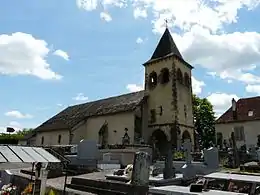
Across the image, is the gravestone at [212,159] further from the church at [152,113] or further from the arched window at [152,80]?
the arched window at [152,80]

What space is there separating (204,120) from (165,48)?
59.5ft

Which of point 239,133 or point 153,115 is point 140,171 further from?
point 239,133

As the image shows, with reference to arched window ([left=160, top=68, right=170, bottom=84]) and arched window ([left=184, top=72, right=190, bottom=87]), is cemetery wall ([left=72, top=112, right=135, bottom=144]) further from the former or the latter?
arched window ([left=184, top=72, right=190, bottom=87])

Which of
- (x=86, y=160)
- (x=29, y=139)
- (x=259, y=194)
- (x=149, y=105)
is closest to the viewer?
(x=259, y=194)

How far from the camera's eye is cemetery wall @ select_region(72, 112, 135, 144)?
31.9 m

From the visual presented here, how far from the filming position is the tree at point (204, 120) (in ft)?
151

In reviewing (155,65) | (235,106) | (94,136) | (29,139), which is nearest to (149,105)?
(155,65)

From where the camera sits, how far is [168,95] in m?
32.9

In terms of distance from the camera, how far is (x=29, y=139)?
4559cm

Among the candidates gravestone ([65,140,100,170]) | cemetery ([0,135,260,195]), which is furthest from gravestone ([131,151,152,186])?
gravestone ([65,140,100,170])

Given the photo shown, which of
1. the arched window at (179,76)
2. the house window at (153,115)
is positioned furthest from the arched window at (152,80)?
the house window at (153,115)

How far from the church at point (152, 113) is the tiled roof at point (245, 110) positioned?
537 cm

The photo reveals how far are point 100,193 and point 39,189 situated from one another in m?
2.38

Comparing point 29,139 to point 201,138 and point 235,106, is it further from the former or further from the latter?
point 235,106
